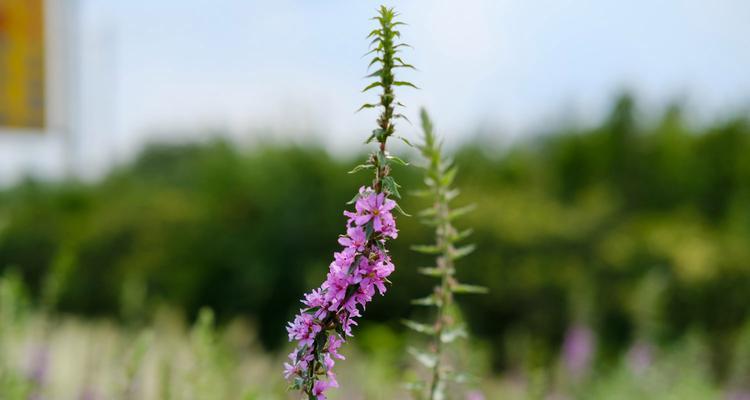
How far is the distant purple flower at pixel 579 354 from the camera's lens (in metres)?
7.46

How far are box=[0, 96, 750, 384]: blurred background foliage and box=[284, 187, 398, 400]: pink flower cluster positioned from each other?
24.7 feet

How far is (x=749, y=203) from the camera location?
14359 millimetres

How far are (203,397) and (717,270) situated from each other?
10565 mm

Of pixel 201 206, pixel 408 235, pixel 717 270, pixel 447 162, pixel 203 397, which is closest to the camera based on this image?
pixel 447 162

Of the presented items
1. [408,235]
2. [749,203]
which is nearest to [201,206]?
[408,235]

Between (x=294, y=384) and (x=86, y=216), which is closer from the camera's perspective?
(x=294, y=384)

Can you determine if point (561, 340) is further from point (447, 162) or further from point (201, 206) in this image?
point (447, 162)

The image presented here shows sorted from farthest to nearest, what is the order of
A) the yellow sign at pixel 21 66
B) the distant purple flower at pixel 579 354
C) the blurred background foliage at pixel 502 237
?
1. the yellow sign at pixel 21 66
2. the blurred background foliage at pixel 502 237
3. the distant purple flower at pixel 579 354

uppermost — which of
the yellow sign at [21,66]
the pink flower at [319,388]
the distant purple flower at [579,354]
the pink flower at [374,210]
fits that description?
the yellow sign at [21,66]

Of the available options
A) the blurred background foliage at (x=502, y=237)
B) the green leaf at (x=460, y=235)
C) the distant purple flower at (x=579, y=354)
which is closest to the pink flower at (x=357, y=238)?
the green leaf at (x=460, y=235)

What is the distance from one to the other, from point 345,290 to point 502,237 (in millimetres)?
11554

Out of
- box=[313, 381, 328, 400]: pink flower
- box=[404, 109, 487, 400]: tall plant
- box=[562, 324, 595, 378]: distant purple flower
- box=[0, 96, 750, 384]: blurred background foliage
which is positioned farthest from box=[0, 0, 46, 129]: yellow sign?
box=[313, 381, 328, 400]: pink flower

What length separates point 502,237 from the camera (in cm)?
1257

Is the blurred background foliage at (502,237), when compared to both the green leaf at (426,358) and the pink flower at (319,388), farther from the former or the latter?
the pink flower at (319,388)
